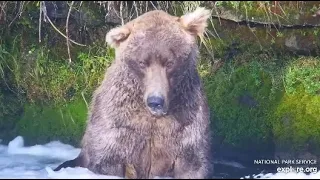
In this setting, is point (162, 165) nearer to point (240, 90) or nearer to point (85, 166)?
point (85, 166)

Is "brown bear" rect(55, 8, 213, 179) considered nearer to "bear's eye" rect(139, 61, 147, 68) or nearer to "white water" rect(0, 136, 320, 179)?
"bear's eye" rect(139, 61, 147, 68)

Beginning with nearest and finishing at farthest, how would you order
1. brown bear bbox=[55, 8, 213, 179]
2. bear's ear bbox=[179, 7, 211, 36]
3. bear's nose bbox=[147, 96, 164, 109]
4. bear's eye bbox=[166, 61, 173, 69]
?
bear's nose bbox=[147, 96, 164, 109]
bear's eye bbox=[166, 61, 173, 69]
brown bear bbox=[55, 8, 213, 179]
bear's ear bbox=[179, 7, 211, 36]

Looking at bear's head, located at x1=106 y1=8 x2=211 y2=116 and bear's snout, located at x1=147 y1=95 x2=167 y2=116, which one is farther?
bear's head, located at x1=106 y1=8 x2=211 y2=116

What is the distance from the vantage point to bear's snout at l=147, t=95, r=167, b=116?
655 cm

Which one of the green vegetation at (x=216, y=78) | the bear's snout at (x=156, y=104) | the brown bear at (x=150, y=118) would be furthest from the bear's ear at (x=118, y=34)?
the green vegetation at (x=216, y=78)

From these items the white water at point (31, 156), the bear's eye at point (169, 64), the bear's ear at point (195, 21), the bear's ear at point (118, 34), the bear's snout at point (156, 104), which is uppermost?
the bear's ear at point (195, 21)

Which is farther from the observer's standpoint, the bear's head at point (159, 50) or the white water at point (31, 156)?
A: the white water at point (31, 156)

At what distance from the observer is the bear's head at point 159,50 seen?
669 cm

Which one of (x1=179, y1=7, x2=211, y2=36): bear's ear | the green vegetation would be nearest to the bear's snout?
(x1=179, y1=7, x2=211, y2=36): bear's ear

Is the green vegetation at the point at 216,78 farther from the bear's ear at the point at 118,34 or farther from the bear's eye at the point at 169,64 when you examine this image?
the bear's eye at the point at 169,64

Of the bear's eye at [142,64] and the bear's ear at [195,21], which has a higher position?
the bear's ear at [195,21]

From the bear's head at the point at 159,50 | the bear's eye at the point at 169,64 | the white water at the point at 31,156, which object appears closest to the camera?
the bear's head at the point at 159,50

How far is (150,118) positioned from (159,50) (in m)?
0.67

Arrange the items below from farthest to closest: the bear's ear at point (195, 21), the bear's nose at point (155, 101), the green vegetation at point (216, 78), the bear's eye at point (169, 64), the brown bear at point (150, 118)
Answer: the green vegetation at point (216, 78) → the bear's ear at point (195, 21) → the brown bear at point (150, 118) → the bear's eye at point (169, 64) → the bear's nose at point (155, 101)
